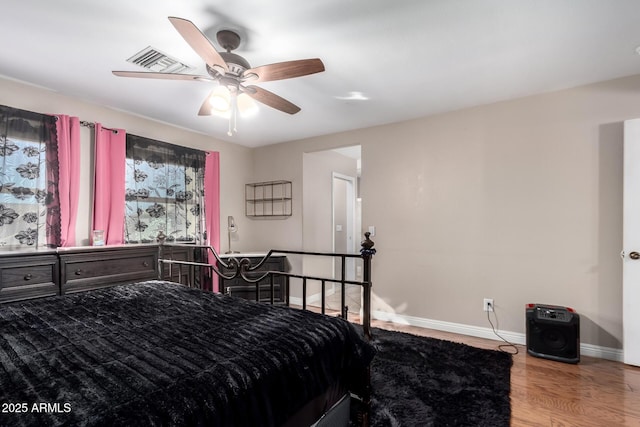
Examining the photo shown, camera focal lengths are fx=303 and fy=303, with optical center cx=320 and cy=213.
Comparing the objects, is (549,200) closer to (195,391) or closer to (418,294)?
(418,294)

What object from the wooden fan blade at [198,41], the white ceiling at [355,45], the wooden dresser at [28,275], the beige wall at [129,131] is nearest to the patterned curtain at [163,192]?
the beige wall at [129,131]

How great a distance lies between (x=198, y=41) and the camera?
61.0 inches

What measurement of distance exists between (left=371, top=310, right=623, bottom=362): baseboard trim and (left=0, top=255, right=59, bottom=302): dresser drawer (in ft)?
10.5

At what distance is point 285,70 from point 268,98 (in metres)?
0.42

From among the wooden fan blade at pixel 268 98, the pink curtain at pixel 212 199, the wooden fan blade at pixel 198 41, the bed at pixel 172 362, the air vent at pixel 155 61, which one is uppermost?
the air vent at pixel 155 61

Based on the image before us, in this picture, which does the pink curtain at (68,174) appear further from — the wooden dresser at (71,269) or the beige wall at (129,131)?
the wooden dresser at (71,269)

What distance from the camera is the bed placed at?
77 cm

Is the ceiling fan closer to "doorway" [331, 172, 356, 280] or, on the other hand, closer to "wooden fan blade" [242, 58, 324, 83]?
"wooden fan blade" [242, 58, 324, 83]

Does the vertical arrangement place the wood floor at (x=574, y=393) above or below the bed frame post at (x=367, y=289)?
below

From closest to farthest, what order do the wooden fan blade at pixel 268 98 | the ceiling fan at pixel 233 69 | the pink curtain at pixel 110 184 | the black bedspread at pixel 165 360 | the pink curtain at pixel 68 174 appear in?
the black bedspread at pixel 165 360 → the ceiling fan at pixel 233 69 → the wooden fan blade at pixel 268 98 → the pink curtain at pixel 68 174 → the pink curtain at pixel 110 184

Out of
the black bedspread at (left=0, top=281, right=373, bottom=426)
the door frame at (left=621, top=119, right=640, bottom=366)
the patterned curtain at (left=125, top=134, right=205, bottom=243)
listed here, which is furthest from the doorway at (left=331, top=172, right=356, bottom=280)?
the black bedspread at (left=0, top=281, right=373, bottom=426)

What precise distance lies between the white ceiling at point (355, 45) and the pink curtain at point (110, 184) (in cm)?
36

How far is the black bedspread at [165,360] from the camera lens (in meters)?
0.77

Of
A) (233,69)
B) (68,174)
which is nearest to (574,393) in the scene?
(233,69)
